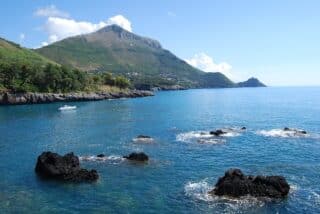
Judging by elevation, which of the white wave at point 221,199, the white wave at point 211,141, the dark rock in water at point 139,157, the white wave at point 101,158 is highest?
the white wave at point 211,141

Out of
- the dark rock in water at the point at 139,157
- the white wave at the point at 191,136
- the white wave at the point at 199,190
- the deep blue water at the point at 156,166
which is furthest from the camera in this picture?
the white wave at the point at 191,136

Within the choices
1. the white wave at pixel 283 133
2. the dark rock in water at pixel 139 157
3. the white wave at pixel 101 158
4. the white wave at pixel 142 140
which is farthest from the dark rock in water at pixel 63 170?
the white wave at pixel 283 133

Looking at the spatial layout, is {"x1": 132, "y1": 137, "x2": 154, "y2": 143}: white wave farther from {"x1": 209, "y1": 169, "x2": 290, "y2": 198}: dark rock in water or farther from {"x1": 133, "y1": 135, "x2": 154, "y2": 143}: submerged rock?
{"x1": 209, "y1": 169, "x2": 290, "y2": 198}: dark rock in water

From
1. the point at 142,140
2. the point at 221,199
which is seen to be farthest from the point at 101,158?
the point at 221,199

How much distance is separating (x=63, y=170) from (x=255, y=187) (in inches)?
1187

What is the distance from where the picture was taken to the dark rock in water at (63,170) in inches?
2485

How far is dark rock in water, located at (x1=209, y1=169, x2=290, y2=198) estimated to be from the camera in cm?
5478

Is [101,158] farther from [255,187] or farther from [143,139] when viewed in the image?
[255,187]

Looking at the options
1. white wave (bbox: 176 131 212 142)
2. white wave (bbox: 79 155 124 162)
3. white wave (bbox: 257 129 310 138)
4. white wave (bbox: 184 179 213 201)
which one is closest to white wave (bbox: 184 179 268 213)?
white wave (bbox: 184 179 213 201)

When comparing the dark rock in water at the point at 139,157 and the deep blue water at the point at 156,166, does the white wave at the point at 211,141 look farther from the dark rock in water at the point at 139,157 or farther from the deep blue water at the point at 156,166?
the dark rock in water at the point at 139,157

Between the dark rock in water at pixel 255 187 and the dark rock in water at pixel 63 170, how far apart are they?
19.9 meters

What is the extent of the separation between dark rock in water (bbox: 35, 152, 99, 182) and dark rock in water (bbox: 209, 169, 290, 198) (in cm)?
1992

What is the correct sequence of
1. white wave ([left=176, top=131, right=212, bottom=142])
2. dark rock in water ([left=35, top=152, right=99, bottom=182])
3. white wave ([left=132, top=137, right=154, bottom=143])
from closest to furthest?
dark rock in water ([left=35, top=152, right=99, bottom=182]) < white wave ([left=132, top=137, right=154, bottom=143]) < white wave ([left=176, top=131, right=212, bottom=142])

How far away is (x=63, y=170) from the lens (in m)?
64.7
